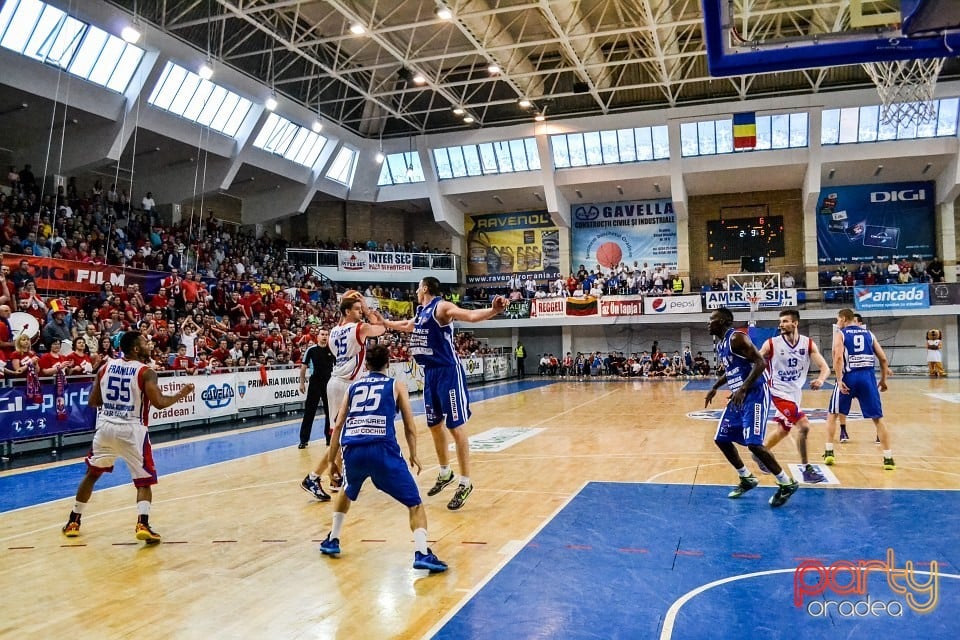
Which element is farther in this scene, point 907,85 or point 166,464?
point 907,85

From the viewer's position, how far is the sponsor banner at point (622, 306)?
3097 centimetres

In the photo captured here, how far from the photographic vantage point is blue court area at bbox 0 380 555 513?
25.2 ft

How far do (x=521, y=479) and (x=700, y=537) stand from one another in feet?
9.68

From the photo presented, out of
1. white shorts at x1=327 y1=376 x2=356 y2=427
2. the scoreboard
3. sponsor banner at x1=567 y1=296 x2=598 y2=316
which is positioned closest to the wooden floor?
white shorts at x1=327 y1=376 x2=356 y2=427

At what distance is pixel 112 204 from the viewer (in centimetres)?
2234

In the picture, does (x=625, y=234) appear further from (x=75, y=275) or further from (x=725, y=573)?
(x=725, y=573)

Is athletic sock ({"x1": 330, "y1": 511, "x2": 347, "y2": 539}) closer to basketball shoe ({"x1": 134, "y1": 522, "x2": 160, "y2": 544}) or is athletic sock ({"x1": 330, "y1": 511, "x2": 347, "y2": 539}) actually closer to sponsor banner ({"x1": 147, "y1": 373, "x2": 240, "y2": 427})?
basketball shoe ({"x1": 134, "y1": 522, "x2": 160, "y2": 544})

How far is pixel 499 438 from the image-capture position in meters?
11.5

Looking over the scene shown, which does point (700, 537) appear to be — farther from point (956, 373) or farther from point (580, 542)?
point (956, 373)

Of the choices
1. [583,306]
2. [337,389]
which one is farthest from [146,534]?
[583,306]

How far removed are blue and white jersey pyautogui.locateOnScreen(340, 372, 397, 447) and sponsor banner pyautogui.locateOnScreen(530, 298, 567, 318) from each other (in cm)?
2755

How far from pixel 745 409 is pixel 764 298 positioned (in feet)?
80.6

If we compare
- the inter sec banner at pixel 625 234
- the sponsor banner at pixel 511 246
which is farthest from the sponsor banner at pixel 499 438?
the sponsor banner at pixel 511 246

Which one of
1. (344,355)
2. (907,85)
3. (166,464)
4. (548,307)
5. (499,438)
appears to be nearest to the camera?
(344,355)
